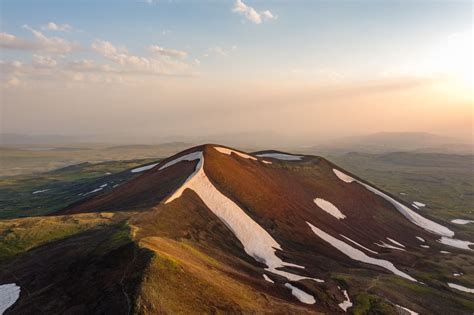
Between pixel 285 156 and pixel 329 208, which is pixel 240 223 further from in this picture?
pixel 285 156

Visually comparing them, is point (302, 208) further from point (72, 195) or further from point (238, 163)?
point (72, 195)

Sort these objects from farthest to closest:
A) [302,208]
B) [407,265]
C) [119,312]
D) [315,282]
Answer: [302,208], [407,265], [315,282], [119,312]

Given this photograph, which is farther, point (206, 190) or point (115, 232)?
point (206, 190)

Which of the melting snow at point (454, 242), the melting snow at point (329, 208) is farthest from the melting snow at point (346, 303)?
the melting snow at point (454, 242)

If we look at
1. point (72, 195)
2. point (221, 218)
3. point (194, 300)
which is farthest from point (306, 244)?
point (72, 195)

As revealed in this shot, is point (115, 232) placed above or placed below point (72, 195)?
above

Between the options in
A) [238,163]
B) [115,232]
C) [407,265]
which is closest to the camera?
[115,232]

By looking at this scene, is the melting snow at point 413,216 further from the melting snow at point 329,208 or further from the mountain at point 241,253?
the melting snow at point 329,208

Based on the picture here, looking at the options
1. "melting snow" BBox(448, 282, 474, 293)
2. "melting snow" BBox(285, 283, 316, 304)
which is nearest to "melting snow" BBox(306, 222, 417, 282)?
"melting snow" BBox(448, 282, 474, 293)
